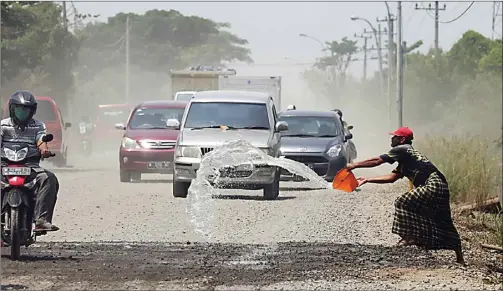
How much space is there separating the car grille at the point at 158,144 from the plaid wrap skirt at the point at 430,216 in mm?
12056

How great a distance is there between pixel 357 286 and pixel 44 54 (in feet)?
147

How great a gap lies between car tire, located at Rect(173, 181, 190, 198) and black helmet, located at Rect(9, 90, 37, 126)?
7555mm

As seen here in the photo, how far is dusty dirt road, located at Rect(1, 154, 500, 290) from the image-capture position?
918 cm

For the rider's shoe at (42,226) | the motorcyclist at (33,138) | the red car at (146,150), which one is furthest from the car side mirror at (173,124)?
the rider's shoe at (42,226)

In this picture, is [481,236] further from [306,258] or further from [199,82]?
[199,82]

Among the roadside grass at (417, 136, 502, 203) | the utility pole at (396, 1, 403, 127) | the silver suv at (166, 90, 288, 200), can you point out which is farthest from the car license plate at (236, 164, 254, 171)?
the utility pole at (396, 1, 403, 127)

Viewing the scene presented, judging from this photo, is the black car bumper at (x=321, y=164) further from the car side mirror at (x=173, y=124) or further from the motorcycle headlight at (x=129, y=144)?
the motorcycle headlight at (x=129, y=144)

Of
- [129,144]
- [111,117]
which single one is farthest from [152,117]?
[111,117]

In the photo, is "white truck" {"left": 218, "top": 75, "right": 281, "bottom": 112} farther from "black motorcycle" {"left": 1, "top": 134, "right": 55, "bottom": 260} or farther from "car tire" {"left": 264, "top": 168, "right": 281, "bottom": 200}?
"black motorcycle" {"left": 1, "top": 134, "right": 55, "bottom": 260}

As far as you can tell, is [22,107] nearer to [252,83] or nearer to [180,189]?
[180,189]

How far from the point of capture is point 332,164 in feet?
71.0

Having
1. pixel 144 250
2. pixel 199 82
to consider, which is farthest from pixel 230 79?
pixel 144 250

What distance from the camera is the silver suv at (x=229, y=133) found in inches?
688

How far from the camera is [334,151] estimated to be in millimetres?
21938
